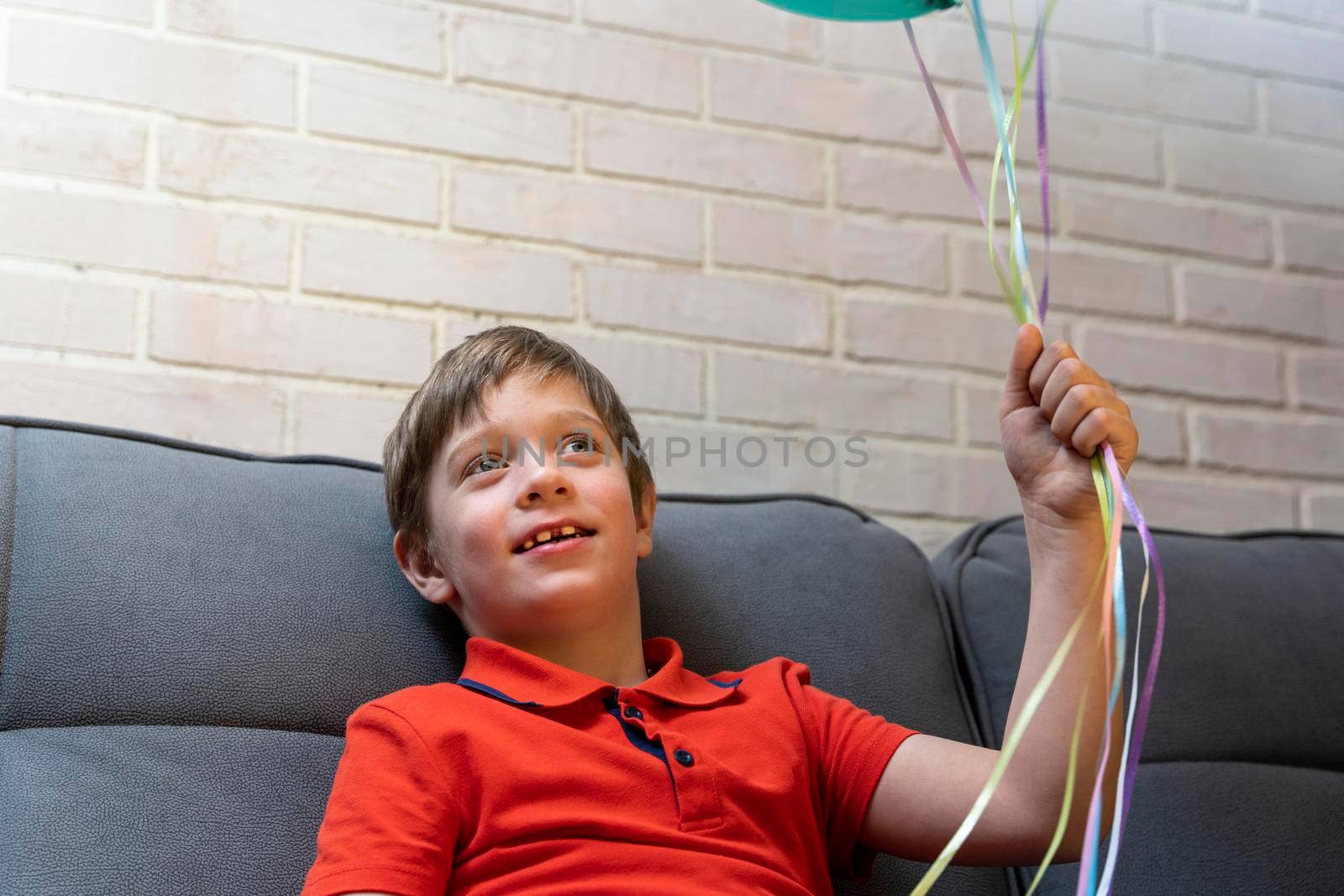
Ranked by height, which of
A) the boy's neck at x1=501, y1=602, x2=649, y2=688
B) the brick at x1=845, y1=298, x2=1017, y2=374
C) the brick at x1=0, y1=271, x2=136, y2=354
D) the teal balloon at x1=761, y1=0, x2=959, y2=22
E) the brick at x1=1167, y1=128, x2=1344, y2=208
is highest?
the brick at x1=1167, y1=128, x2=1344, y2=208

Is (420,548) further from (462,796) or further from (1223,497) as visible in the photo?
(1223,497)

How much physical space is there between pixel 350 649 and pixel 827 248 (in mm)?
877

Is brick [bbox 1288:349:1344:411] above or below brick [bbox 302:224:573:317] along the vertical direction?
below

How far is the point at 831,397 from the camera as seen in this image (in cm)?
160

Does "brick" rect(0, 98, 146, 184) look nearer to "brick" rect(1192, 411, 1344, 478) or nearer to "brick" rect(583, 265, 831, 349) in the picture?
"brick" rect(583, 265, 831, 349)

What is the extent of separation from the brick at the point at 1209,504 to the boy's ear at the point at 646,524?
77 cm

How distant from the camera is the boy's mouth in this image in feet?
3.43

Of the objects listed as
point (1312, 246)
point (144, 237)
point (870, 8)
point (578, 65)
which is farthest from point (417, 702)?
point (1312, 246)

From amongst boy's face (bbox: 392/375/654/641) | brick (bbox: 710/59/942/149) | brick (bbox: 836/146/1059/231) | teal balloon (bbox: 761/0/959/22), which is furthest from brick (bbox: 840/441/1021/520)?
teal balloon (bbox: 761/0/959/22)

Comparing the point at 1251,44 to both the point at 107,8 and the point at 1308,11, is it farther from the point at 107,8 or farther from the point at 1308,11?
the point at 107,8

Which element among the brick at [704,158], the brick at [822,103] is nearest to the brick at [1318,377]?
the brick at [822,103]

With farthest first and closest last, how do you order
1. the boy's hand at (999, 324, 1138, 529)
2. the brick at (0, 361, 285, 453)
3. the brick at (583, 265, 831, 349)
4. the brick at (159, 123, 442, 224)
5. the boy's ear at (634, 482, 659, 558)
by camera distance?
the brick at (583, 265, 831, 349), the brick at (159, 123, 442, 224), the brick at (0, 361, 285, 453), the boy's ear at (634, 482, 659, 558), the boy's hand at (999, 324, 1138, 529)

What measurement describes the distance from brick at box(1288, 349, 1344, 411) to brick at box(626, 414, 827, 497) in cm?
69

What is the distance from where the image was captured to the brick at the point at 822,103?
1654 millimetres
